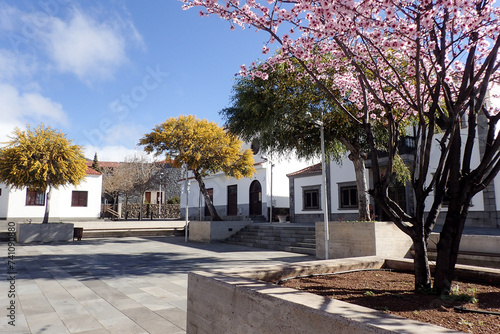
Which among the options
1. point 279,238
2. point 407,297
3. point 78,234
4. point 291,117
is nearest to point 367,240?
point 291,117

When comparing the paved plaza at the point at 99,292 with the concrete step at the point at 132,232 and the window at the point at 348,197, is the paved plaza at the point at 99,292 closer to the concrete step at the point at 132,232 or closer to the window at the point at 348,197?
the concrete step at the point at 132,232

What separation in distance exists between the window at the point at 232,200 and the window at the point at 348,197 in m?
10.8

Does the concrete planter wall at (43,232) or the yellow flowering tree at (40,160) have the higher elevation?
the yellow flowering tree at (40,160)

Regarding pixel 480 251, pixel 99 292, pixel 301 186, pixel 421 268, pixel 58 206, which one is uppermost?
pixel 301 186

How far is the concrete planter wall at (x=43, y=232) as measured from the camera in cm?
1661

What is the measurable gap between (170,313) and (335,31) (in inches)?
184

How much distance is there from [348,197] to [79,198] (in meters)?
23.5

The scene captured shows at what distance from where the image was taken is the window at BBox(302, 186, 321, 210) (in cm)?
2406

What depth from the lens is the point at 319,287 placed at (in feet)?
13.9

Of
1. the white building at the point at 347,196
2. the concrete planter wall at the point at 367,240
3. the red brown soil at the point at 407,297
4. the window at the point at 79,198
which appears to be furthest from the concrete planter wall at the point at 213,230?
the window at the point at 79,198

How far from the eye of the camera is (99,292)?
6.68 m

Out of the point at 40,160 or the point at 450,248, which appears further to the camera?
the point at 40,160

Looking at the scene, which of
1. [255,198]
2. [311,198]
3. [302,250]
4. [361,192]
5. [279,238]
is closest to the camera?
[361,192]

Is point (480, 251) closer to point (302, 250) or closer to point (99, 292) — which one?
point (302, 250)
